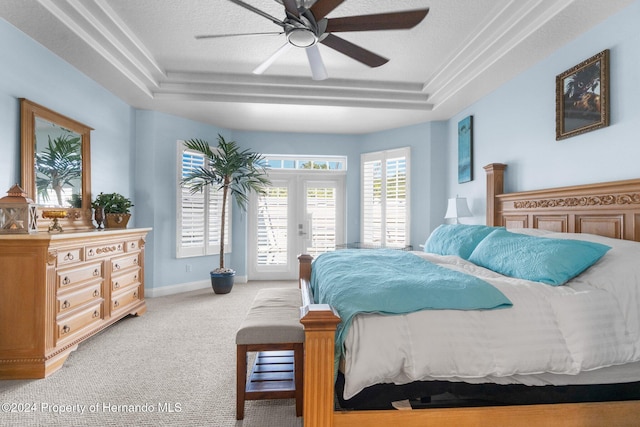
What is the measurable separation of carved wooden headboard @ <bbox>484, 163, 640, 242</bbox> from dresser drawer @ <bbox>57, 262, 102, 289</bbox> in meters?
3.94

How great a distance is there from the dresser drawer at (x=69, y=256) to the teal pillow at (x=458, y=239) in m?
3.14

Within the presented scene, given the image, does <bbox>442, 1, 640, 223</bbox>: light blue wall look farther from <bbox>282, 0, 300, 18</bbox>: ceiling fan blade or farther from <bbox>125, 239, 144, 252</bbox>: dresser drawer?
<bbox>125, 239, 144, 252</bbox>: dresser drawer

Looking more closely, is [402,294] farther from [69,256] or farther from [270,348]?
[69,256]

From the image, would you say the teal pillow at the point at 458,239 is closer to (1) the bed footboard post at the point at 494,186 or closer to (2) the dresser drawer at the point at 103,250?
(1) the bed footboard post at the point at 494,186

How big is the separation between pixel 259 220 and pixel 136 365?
350cm

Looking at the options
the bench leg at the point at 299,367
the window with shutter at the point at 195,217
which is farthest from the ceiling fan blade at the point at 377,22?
the window with shutter at the point at 195,217

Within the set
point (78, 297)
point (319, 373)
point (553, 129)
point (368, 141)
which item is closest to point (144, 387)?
point (78, 297)

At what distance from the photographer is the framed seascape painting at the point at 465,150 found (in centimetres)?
446

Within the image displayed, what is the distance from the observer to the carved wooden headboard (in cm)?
216

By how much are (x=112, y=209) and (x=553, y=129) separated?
456 cm

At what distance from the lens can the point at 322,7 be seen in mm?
2109

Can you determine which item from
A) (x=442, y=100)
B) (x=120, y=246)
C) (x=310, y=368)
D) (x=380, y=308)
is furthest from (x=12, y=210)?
(x=442, y=100)

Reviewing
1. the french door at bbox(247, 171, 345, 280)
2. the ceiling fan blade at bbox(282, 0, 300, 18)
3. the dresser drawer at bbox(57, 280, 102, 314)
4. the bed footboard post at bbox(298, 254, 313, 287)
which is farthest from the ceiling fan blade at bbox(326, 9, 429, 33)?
the french door at bbox(247, 171, 345, 280)

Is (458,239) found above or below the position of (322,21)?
below
